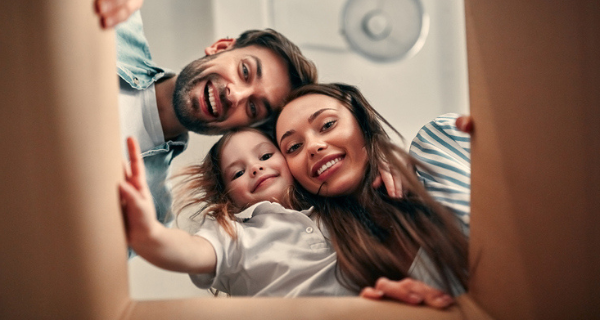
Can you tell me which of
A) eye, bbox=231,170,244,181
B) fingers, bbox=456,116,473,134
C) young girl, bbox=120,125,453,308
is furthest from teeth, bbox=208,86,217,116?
fingers, bbox=456,116,473,134

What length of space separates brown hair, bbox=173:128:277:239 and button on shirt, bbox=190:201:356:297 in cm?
10

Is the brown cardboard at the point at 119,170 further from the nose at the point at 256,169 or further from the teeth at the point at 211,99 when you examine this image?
the teeth at the point at 211,99

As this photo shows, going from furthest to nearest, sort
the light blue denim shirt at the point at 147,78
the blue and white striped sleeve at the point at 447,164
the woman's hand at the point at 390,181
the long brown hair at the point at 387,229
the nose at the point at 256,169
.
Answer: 1. the light blue denim shirt at the point at 147,78
2. the nose at the point at 256,169
3. the woman's hand at the point at 390,181
4. the blue and white striped sleeve at the point at 447,164
5. the long brown hair at the point at 387,229

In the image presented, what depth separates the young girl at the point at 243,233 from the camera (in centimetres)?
63

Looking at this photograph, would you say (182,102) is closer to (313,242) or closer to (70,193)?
(313,242)

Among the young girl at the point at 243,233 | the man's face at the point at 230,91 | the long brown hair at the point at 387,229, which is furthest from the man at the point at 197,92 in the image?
the long brown hair at the point at 387,229

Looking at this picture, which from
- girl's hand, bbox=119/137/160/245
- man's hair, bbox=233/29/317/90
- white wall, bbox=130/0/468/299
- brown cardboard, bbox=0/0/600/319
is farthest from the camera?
white wall, bbox=130/0/468/299

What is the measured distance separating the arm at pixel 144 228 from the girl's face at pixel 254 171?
328 millimetres

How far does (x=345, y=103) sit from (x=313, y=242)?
37 cm

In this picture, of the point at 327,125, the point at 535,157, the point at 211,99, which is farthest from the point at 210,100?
the point at 535,157

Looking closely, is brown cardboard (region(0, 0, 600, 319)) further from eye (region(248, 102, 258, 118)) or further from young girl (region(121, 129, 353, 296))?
eye (region(248, 102, 258, 118))

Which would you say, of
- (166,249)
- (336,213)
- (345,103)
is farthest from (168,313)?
(345,103)

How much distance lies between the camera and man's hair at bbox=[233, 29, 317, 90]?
4.27ft

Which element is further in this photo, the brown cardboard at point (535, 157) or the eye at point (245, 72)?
the eye at point (245, 72)
